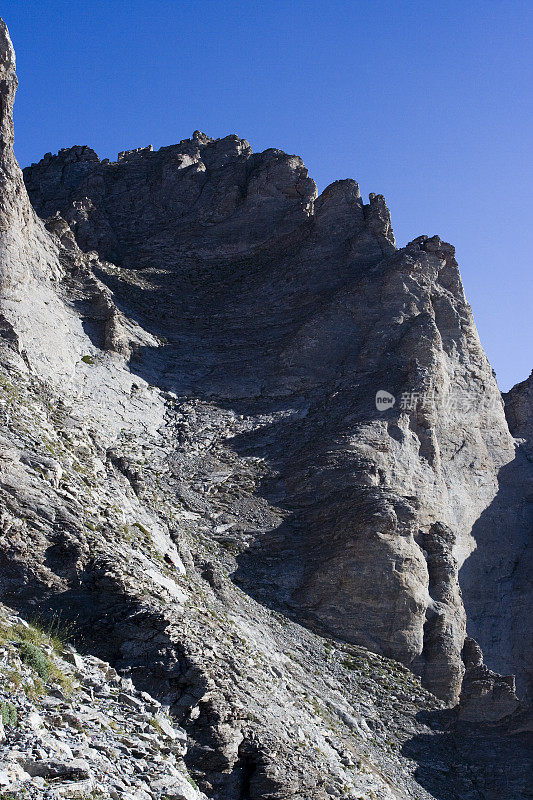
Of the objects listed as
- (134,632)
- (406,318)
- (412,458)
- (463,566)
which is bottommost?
(134,632)

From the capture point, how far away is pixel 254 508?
35.1m

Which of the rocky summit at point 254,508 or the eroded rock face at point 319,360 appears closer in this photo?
the rocky summit at point 254,508

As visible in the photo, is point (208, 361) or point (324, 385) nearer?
point (324, 385)

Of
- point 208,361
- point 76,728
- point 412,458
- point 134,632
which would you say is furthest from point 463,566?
point 76,728

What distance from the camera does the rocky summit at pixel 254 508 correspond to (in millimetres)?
20094

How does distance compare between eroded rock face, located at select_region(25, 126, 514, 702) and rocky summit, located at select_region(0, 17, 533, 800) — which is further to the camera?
eroded rock face, located at select_region(25, 126, 514, 702)

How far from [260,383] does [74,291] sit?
10035 mm

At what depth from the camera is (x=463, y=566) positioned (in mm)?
38438

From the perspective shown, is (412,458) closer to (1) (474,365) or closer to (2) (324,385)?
(2) (324,385)

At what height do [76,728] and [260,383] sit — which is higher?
[260,383]

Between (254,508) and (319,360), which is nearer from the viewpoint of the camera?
(254,508)

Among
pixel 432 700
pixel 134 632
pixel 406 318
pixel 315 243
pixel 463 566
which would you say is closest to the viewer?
pixel 134 632

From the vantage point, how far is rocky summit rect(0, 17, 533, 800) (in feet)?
65.9

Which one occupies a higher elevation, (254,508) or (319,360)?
(319,360)
